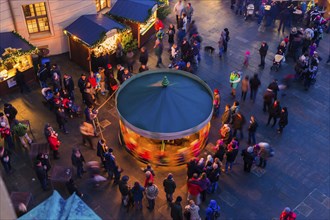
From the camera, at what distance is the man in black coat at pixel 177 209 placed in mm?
13296

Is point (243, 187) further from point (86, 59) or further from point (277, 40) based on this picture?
point (277, 40)

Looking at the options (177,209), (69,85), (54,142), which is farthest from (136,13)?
(177,209)

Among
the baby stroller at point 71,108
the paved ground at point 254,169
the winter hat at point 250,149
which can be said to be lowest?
the paved ground at point 254,169

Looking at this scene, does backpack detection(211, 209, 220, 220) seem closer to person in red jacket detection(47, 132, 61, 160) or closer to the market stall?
person in red jacket detection(47, 132, 61, 160)

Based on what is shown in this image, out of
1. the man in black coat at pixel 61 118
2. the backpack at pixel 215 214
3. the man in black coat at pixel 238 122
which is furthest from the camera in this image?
the man in black coat at pixel 61 118

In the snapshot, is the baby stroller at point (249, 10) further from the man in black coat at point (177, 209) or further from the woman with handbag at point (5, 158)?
the woman with handbag at point (5, 158)

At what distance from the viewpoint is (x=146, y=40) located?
77.0 feet

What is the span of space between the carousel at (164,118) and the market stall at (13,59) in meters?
5.31

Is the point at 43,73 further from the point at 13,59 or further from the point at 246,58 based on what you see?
the point at 246,58

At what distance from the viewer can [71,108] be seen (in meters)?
18.1

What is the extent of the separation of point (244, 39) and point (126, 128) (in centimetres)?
1128

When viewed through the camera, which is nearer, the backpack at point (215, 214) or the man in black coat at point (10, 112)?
the backpack at point (215, 214)

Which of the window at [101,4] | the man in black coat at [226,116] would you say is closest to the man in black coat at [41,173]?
the man in black coat at [226,116]

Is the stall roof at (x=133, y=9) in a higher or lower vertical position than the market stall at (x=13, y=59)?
higher
